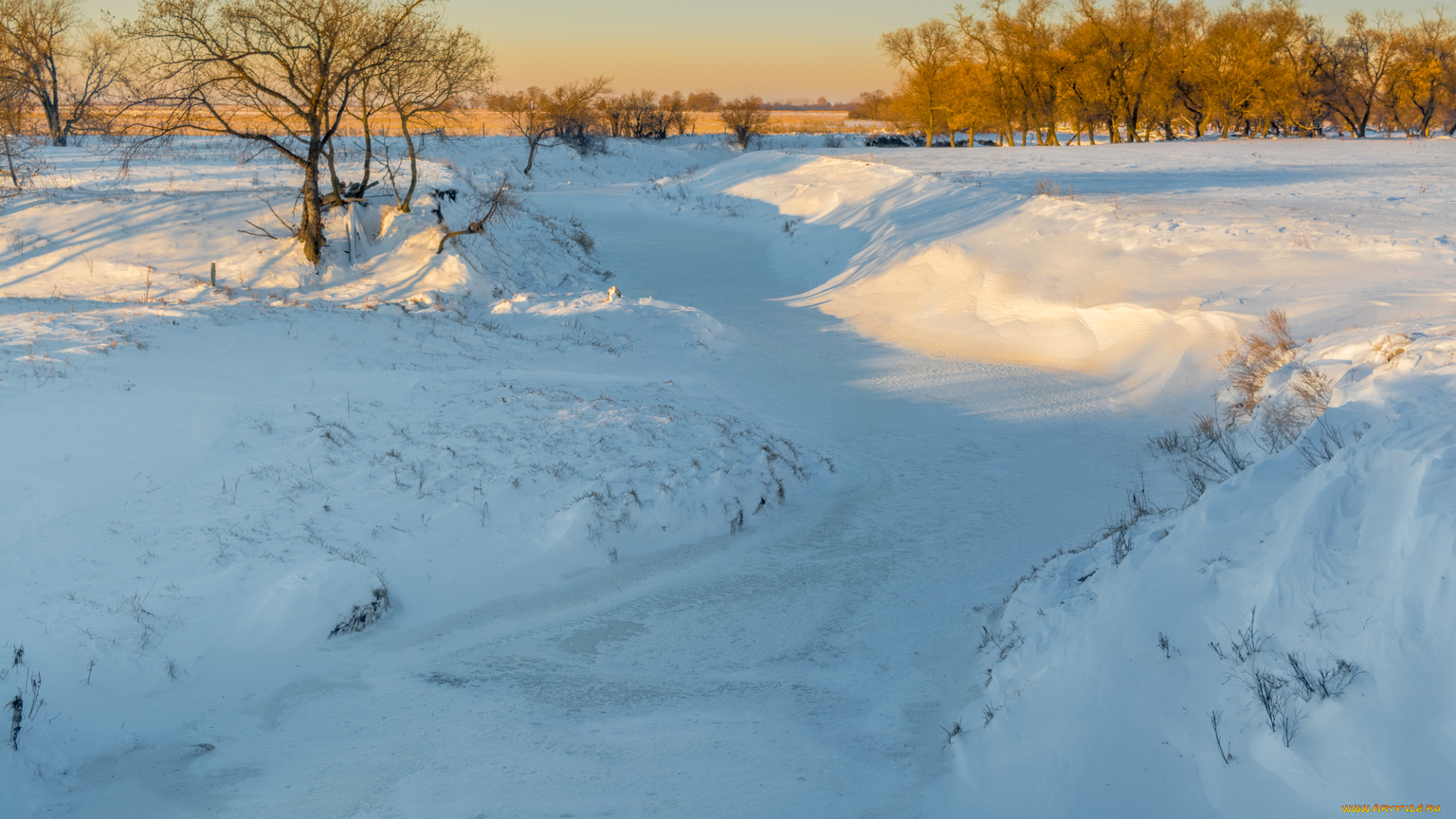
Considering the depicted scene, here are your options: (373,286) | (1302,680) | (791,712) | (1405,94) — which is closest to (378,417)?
(791,712)

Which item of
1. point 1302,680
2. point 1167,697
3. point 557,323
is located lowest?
point 1167,697

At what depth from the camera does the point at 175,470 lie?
302 inches

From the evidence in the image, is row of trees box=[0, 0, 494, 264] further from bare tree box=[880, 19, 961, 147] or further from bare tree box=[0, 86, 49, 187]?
bare tree box=[880, 19, 961, 147]

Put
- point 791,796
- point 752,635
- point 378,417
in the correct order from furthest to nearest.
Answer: point 378,417 → point 752,635 → point 791,796

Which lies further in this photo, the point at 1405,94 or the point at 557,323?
the point at 1405,94

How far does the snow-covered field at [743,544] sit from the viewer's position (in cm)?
431

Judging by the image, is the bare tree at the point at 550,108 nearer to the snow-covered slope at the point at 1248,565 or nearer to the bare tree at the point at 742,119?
the bare tree at the point at 742,119

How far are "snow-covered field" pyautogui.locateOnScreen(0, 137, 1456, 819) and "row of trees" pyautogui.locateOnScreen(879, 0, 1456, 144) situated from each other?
118ft

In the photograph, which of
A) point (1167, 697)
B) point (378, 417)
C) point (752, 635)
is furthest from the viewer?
point (378, 417)

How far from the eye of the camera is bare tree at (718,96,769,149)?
6425 cm

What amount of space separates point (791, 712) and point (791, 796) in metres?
0.95

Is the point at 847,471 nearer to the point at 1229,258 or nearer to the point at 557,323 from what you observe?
the point at 557,323

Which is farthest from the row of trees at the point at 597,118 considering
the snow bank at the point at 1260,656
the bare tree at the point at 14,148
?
the snow bank at the point at 1260,656

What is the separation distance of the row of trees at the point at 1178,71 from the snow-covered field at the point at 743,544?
118ft
